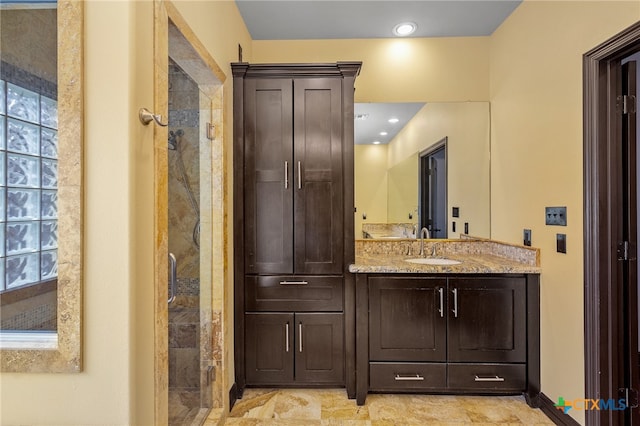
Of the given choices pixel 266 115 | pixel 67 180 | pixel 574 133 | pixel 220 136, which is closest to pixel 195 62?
pixel 220 136

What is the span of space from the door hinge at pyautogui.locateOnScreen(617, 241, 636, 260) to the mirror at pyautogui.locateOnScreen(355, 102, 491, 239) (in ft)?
3.51

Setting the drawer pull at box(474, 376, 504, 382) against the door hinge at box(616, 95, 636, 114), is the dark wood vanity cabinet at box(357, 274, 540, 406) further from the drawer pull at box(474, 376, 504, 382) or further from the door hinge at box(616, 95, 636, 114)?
the door hinge at box(616, 95, 636, 114)

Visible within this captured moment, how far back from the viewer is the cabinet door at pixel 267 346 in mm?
2279

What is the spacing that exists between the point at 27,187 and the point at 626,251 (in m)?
2.66

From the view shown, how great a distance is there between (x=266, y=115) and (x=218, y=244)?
36.5 inches

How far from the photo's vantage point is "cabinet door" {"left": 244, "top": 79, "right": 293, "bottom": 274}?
2.27 metres

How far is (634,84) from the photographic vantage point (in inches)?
66.2

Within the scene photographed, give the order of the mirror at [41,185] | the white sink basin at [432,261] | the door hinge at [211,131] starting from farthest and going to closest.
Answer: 1. the white sink basin at [432,261]
2. the door hinge at [211,131]
3. the mirror at [41,185]

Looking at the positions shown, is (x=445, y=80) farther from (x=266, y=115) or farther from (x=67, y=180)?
(x=67, y=180)

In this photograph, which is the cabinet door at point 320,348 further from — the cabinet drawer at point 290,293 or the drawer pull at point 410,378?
the drawer pull at point 410,378

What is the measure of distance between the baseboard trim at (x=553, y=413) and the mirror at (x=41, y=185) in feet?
8.00

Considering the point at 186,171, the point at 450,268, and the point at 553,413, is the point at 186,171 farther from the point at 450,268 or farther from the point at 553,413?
the point at 553,413

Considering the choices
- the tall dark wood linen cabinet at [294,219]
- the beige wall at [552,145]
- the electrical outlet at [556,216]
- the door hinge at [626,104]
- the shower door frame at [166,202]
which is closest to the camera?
the shower door frame at [166,202]

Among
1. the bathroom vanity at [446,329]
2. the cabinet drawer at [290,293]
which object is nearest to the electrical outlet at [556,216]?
the bathroom vanity at [446,329]
